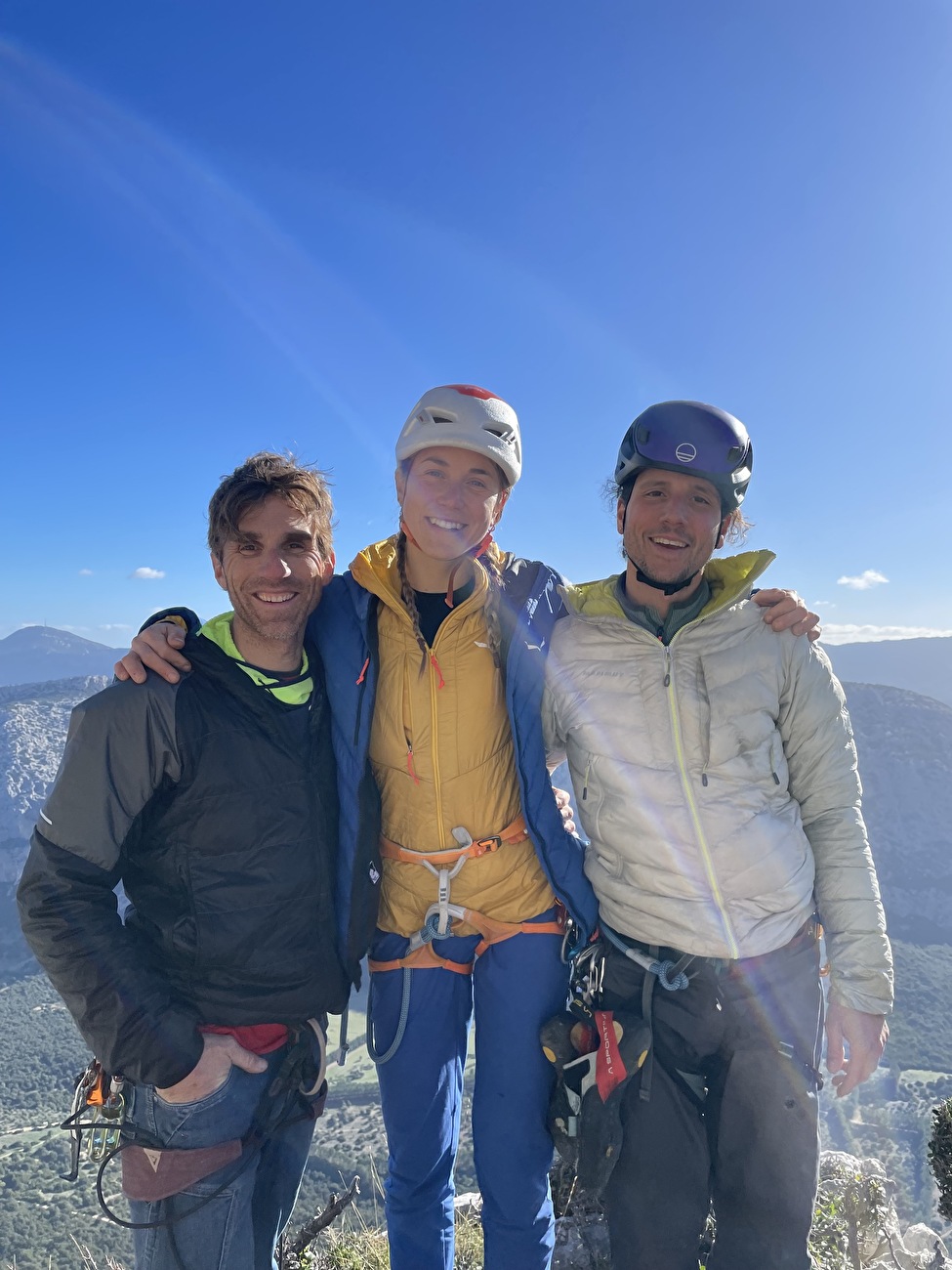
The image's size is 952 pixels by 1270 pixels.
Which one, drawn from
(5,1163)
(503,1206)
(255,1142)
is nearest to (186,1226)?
(255,1142)

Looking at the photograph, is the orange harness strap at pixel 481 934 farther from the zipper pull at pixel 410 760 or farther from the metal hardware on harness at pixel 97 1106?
the metal hardware on harness at pixel 97 1106

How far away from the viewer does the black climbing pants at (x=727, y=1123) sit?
12.1 feet

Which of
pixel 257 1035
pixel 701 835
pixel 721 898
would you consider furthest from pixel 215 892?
pixel 721 898

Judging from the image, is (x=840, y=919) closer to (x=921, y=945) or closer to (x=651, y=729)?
(x=651, y=729)

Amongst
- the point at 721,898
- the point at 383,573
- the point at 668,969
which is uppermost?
the point at 383,573

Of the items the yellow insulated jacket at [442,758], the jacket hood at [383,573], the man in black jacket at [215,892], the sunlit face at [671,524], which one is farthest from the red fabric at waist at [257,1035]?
the sunlit face at [671,524]

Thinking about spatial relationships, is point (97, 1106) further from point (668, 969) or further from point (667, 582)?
point (667, 582)

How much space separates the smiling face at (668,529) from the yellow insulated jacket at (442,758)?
108 centimetres

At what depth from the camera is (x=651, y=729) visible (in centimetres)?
410

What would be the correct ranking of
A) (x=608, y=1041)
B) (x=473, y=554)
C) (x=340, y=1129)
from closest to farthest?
1. (x=608, y=1041)
2. (x=473, y=554)
3. (x=340, y=1129)

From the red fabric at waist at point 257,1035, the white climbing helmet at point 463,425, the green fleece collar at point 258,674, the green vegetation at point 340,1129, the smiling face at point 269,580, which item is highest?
the white climbing helmet at point 463,425

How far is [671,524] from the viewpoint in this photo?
14.4 feet

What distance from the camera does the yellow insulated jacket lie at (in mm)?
4137

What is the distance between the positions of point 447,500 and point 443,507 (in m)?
0.06
